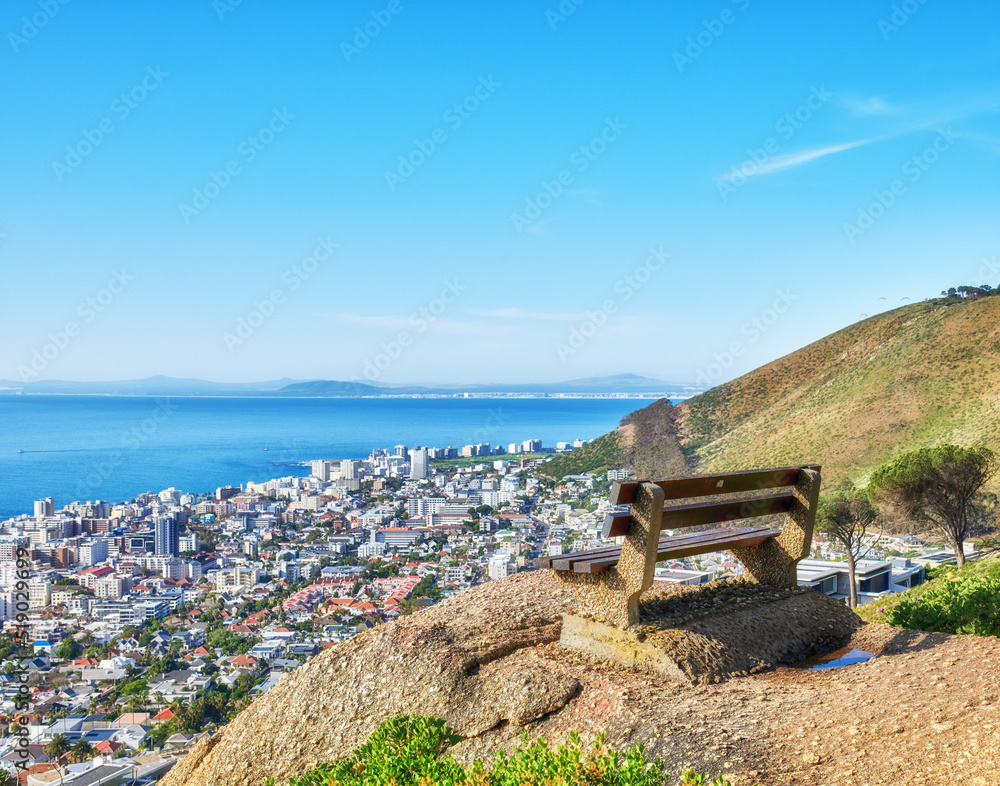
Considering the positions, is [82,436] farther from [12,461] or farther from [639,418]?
[639,418]

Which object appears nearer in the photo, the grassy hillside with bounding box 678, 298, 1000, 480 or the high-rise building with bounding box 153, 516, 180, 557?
the grassy hillside with bounding box 678, 298, 1000, 480

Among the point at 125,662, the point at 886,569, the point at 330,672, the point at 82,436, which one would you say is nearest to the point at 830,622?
the point at 330,672

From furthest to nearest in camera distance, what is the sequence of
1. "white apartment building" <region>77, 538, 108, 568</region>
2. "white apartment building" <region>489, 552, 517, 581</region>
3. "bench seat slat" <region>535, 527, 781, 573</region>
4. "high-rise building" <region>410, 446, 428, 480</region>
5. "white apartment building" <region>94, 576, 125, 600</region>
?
"high-rise building" <region>410, 446, 428, 480</region>, "white apartment building" <region>77, 538, 108, 568</region>, "white apartment building" <region>489, 552, 517, 581</region>, "white apartment building" <region>94, 576, 125, 600</region>, "bench seat slat" <region>535, 527, 781, 573</region>

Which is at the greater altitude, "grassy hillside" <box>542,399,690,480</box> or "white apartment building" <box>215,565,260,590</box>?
"grassy hillside" <box>542,399,690,480</box>

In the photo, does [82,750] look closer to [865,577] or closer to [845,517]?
[845,517]

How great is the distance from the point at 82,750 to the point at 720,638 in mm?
13956

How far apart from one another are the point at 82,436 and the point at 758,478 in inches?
5905

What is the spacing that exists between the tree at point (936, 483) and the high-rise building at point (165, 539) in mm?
37174

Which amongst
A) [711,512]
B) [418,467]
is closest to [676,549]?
[711,512]

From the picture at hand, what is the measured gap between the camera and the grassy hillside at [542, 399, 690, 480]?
149 ft

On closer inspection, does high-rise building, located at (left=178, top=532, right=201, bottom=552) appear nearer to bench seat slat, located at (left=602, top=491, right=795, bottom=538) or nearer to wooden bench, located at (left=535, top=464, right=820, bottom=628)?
wooden bench, located at (left=535, top=464, right=820, bottom=628)

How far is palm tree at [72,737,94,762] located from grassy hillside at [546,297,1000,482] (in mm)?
29518

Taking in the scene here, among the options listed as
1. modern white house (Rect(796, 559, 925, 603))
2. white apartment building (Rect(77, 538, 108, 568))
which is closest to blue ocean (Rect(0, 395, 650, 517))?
white apartment building (Rect(77, 538, 108, 568))

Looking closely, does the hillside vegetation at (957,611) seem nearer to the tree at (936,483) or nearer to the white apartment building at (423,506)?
the tree at (936,483)
